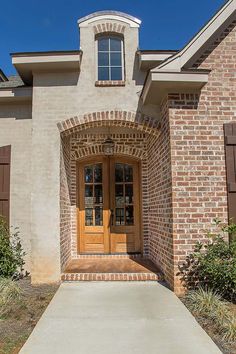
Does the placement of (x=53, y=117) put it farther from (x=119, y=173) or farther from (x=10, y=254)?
(x=10, y=254)

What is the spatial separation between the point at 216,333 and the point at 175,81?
152 inches

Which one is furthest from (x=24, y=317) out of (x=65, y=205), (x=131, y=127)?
(x=131, y=127)

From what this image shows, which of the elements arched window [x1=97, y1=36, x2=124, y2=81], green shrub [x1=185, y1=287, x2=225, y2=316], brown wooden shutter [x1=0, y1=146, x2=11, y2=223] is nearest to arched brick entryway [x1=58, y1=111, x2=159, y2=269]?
arched window [x1=97, y1=36, x2=124, y2=81]

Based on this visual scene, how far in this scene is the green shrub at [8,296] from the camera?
15.6 feet

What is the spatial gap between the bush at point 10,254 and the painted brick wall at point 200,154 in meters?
3.22

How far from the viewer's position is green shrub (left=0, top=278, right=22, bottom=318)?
4.75 meters

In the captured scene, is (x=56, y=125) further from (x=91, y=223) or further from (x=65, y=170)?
(x=91, y=223)

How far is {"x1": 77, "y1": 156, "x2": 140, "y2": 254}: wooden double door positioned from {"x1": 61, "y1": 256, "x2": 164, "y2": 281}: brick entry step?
24.3 inches

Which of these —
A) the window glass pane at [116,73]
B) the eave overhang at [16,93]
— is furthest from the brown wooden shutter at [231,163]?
the eave overhang at [16,93]

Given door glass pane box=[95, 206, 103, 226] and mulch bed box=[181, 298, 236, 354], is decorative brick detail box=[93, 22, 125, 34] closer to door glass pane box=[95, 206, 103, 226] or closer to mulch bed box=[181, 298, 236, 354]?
door glass pane box=[95, 206, 103, 226]

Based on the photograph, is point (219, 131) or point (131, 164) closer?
point (219, 131)

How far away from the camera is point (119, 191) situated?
830cm

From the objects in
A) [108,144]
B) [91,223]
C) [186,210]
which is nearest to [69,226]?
[91,223]

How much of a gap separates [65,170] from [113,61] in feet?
8.45
